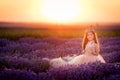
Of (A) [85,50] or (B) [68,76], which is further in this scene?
(A) [85,50]

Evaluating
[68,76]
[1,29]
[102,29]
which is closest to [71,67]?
[68,76]

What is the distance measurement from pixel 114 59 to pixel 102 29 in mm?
12325

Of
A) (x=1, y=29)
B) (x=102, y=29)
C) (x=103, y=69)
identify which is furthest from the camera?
(x=102, y=29)

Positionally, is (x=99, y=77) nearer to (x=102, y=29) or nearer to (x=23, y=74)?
(x=23, y=74)

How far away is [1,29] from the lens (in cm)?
2041

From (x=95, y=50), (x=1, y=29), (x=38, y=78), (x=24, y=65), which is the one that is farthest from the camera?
(x=1, y=29)

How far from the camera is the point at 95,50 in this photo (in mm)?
10383

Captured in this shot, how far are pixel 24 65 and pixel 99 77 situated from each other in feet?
6.98

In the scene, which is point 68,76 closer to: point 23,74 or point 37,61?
point 23,74

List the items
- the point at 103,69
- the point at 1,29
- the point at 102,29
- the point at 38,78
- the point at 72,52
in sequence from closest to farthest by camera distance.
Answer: the point at 38,78 < the point at 103,69 < the point at 72,52 < the point at 1,29 < the point at 102,29

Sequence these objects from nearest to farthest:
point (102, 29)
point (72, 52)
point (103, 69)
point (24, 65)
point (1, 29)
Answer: point (103, 69) < point (24, 65) < point (72, 52) < point (1, 29) < point (102, 29)

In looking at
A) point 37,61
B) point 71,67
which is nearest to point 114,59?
point 37,61

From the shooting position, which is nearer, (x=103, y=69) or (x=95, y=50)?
(x=103, y=69)

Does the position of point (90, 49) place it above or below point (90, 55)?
above
